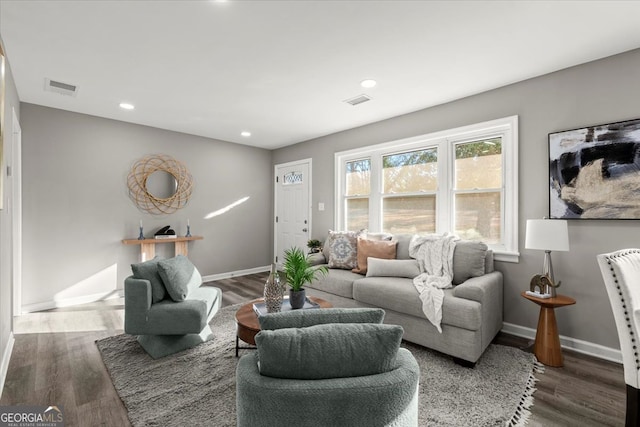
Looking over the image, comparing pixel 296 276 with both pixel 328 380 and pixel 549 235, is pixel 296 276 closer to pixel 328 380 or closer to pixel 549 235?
pixel 328 380

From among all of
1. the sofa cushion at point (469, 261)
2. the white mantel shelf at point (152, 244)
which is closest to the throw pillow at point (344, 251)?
the sofa cushion at point (469, 261)

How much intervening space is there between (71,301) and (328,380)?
4.51 m

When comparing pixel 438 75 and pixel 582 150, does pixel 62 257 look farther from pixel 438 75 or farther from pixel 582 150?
pixel 582 150

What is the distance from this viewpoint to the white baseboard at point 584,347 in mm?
2555

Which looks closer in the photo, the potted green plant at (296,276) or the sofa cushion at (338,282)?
the potted green plant at (296,276)

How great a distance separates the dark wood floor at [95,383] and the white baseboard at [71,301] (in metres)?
0.59

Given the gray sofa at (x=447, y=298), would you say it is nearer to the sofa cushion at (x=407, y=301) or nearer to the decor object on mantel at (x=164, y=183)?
the sofa cushion at (x=407, y=301)

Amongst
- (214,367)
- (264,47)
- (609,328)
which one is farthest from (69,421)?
(609,328)

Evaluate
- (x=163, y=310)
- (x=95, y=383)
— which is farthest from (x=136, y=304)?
(x=95, y=383)

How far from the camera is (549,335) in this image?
8.20 feet

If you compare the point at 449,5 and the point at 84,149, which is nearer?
the point at 449,5

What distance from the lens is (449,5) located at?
1992 mm

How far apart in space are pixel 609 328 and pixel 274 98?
389cm

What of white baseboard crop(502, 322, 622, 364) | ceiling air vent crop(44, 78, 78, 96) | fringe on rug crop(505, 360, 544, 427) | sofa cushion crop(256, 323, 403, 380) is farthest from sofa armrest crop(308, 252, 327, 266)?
ceiling air vent crop(44, 78, 78, 96)
